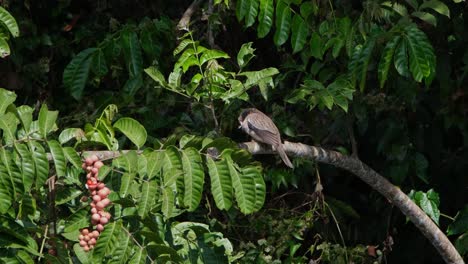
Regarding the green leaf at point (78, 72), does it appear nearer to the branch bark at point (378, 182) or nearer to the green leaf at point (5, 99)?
the branch bark at point (378, 182)

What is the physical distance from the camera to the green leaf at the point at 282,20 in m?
4.54

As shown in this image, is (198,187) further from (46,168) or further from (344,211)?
(344,211)

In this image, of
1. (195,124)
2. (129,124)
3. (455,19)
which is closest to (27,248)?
(129,124)

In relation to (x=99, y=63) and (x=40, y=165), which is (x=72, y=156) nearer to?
(x=40, y=165)

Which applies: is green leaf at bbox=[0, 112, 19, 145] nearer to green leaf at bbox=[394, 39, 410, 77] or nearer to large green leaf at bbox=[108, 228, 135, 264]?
large green leaf at bbox=[108, 228, 135, 264]

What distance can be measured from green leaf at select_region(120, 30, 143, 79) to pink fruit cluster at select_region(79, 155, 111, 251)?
5.46 feet

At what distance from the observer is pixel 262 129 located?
4730mm

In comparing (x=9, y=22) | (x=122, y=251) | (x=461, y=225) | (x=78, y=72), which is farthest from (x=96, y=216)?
(x=461, y=225)

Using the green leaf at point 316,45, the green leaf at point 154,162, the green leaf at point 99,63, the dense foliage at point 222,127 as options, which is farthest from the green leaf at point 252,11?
the green leaf at point 154,162

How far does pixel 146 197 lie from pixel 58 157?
340mm

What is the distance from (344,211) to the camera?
5730 mm

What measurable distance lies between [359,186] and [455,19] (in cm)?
168

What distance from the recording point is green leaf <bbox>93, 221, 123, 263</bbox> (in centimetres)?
333

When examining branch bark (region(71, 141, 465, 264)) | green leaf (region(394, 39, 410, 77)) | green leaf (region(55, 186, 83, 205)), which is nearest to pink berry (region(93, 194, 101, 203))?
green leaf (region(55, 186, 83, 205))
